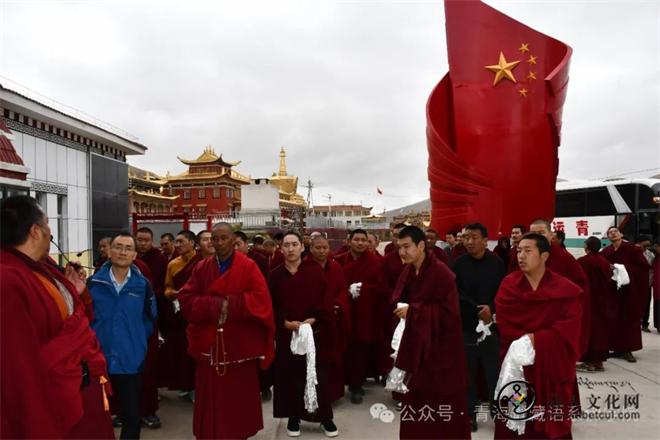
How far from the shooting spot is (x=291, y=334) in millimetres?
3527

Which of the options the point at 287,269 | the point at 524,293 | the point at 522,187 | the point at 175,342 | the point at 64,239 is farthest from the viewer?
the point at 522,187

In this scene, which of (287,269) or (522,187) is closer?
(287,269)

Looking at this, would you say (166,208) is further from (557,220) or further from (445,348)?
(445,348)

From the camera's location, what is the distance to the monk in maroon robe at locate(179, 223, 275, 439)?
302 cm

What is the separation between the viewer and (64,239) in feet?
29.1

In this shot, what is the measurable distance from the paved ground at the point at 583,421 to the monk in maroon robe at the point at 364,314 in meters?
0.24

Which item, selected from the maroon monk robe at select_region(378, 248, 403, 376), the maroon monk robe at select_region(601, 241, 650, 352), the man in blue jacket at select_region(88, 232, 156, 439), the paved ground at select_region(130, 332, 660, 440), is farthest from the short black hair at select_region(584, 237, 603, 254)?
the man in blue jacket at select_region(88, 232, 156, 439)

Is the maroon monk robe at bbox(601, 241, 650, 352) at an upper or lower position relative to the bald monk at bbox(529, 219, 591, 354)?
lower

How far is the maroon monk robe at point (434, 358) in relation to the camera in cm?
269

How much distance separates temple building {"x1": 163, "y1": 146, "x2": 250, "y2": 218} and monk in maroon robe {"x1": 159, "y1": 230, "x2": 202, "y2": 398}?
103 ft

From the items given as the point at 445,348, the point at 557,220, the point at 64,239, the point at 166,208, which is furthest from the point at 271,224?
the point at 445,348

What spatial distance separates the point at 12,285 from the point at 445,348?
2.29 metres

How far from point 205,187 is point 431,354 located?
35483mm

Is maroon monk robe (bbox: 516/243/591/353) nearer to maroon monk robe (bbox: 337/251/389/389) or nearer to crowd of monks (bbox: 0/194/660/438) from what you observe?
crowd of monks (bbox: 0/194/660/438)
